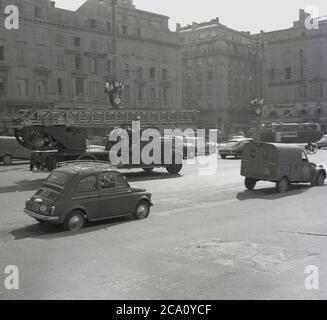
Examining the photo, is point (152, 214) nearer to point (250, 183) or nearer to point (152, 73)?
point (250, 183)

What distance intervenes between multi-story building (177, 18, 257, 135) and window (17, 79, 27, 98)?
149 ft

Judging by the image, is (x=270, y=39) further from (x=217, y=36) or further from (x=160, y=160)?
(x=160, y=160)

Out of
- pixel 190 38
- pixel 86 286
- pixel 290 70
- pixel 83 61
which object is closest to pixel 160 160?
pixel 86 286

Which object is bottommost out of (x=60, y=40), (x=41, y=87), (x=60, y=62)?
(x=41, y=87)

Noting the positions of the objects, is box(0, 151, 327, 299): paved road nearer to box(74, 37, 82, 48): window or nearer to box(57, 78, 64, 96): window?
box(57, 78, 64, 96): window

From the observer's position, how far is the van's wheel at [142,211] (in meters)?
13.6

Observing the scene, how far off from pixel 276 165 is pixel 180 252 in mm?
9858

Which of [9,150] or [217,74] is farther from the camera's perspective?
[217,74]

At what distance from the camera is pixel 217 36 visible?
9956 centimetres

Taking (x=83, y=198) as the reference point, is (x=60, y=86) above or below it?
above

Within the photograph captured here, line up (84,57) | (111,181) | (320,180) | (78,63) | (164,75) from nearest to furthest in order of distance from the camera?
1. (111,181)
2. (320,180)
3. (78,63)
4. (84,57)
5. (164,75)

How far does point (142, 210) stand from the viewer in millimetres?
13727

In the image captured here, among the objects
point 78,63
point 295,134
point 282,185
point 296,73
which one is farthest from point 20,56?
point 296,73

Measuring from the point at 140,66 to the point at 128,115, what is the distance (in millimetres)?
53161
